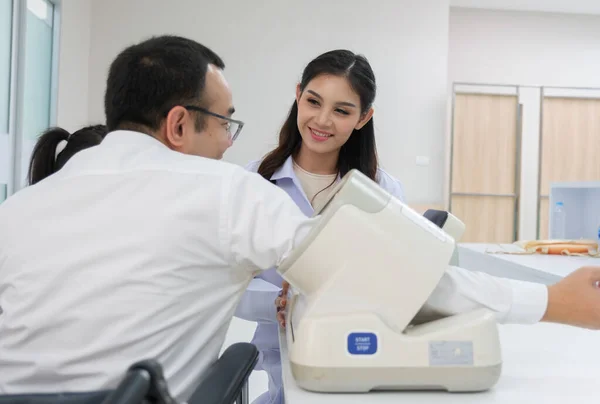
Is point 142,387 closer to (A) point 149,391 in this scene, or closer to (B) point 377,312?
(A) point 149,391

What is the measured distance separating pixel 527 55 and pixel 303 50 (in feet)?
8.86

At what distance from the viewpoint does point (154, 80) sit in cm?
91

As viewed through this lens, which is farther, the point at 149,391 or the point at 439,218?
the point at 439,218

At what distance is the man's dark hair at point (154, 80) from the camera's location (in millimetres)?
911

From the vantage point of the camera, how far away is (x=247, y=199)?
76 centimetres

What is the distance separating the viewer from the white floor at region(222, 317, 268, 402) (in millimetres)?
2412

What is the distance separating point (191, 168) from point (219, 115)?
21cm

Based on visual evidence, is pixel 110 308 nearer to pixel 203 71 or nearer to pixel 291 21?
pixel 203 71

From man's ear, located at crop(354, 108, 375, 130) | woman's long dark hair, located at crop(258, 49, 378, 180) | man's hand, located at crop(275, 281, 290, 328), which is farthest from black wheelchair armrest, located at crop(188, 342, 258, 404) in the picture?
man's ear, located at crop(354, 108, 375, 130)

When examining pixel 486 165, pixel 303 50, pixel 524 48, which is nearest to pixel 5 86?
pixel 303 50

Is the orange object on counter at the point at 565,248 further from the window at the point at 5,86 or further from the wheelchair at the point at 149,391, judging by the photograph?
the window at the point at 5,86

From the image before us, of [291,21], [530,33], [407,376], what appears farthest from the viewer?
[530,33]

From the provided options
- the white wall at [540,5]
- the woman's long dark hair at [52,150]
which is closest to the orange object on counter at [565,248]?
the woman's long dark hair at [52,150]

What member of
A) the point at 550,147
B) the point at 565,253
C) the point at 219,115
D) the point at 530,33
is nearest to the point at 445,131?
the point at 550,147
